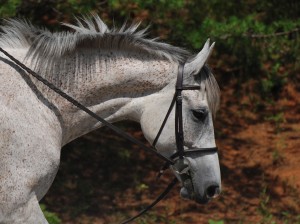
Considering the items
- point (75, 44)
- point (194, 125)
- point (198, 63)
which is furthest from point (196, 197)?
point (75, 44)

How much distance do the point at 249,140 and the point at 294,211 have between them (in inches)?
51.0

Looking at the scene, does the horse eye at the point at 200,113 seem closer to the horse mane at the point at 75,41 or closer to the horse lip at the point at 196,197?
the horse mane at the point at 75,41

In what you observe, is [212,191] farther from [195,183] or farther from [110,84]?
[110,84]

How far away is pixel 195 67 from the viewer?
12.8ft

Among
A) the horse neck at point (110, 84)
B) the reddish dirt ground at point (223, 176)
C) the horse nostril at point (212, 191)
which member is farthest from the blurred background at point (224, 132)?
the horse nostril at point (212, 191)

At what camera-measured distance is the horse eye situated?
3.89 metres

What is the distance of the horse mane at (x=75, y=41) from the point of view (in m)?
3.80

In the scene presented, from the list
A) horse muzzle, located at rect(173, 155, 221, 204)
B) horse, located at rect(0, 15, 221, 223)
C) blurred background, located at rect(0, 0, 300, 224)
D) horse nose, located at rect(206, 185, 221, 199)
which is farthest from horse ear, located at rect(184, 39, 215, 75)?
blurred background, located at rect(0, 0, 300, 224)

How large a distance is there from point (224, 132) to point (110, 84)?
4.88 m

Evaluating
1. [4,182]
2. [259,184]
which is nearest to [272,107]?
[259,184]

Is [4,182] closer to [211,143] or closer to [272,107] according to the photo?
[211,143]

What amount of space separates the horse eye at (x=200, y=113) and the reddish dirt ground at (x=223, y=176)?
3.10 m

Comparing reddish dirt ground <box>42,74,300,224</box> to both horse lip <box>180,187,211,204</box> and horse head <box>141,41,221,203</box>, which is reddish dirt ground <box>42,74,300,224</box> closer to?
horse lip <box>180,187,211,204</box>

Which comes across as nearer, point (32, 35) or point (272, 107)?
point (32, 35)
